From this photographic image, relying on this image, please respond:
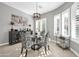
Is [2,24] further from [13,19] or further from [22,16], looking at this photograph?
[22,16]

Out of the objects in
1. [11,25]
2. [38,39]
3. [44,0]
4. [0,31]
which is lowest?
[38,39]

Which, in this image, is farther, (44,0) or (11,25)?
(11,25)

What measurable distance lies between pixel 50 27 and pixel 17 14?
3355mm

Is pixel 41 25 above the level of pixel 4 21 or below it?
below

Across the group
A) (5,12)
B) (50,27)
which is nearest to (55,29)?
(50,27)

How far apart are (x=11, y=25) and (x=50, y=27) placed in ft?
11.9

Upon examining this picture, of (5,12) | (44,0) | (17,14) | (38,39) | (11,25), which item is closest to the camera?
(38,39)

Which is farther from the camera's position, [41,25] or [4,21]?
[41,25]

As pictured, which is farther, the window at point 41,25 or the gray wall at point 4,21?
the window at point 41,25

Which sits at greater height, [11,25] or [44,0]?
[44,0]

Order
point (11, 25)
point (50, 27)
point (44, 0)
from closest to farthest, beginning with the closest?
point (44, 0) → point (11, 25) → point (50, 27)

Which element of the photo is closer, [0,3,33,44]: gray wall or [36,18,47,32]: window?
[0,3,33,44]: gray wall

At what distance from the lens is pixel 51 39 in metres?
7.50

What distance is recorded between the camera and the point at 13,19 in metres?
6.59
